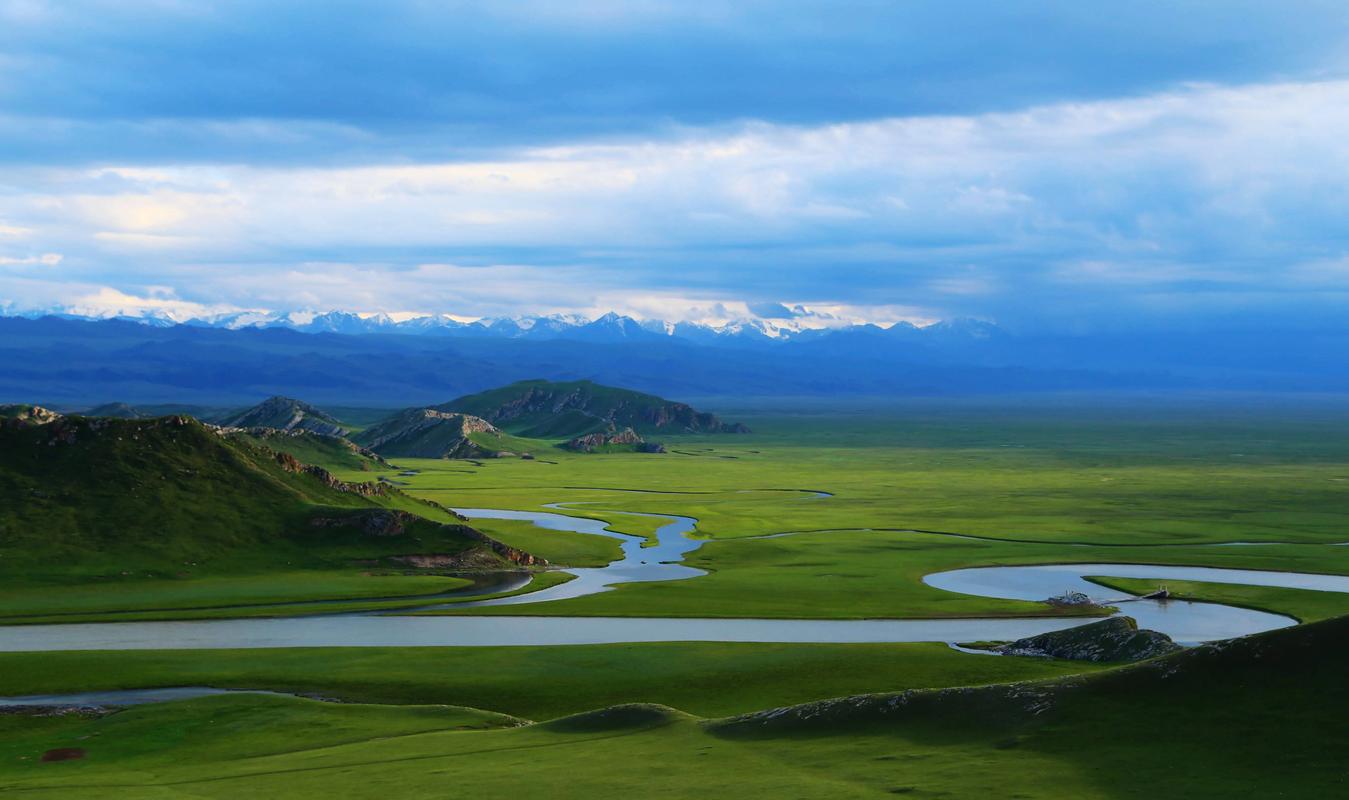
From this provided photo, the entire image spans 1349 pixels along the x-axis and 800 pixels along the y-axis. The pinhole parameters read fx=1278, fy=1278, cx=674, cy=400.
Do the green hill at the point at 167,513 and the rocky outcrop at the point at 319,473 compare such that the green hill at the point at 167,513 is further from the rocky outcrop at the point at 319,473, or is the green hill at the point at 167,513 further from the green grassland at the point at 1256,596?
the green grassland at the point at 1256,596

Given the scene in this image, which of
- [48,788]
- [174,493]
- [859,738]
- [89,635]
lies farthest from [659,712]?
[174,493]

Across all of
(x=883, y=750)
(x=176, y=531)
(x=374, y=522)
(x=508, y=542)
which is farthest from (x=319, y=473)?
(x=883, y=750)

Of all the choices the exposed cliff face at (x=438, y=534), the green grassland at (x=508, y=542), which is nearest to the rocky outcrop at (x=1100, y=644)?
the green grassland at (x=508, y=542)

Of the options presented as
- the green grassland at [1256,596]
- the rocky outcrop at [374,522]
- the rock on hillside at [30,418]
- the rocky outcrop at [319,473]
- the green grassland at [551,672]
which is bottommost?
the green grassland at [551,672]

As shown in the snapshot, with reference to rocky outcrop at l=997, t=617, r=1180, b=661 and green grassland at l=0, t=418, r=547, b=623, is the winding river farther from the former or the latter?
rocky outcrop at l=997, t=617, r=1180, b=661

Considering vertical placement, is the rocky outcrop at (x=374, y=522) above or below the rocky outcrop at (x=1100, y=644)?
above
